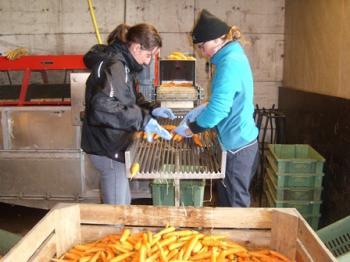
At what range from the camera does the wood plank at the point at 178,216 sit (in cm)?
159

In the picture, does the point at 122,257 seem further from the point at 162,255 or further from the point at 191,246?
the point at 191,246

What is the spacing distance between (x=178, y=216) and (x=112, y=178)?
603 mm

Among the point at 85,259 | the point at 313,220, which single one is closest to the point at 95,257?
the point at 85,259

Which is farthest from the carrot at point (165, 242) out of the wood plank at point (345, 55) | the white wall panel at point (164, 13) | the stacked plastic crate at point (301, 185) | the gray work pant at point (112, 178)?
the white wall panel at point (164, 13)

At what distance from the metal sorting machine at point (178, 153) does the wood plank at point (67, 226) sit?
34 centimetres

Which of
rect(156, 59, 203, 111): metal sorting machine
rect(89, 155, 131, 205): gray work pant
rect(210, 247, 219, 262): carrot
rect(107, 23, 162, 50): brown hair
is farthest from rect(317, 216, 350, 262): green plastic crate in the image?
rect(156, 59, 203, 111): metal sorting machine

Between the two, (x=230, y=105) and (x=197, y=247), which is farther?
(x=230, y=105)

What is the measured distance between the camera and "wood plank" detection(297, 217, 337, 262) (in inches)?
49.3

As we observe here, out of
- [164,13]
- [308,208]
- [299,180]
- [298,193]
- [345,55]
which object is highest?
[164,13]

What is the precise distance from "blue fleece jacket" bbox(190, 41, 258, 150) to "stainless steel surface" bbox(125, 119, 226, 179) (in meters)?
0.13

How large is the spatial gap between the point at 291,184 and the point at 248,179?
1141 millimetres

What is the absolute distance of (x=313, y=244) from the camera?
1.36 metres

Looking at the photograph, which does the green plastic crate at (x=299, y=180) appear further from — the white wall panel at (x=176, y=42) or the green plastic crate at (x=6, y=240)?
the white wall panel at (x=176, y=42)

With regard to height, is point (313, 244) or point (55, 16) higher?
point (55, 16)
